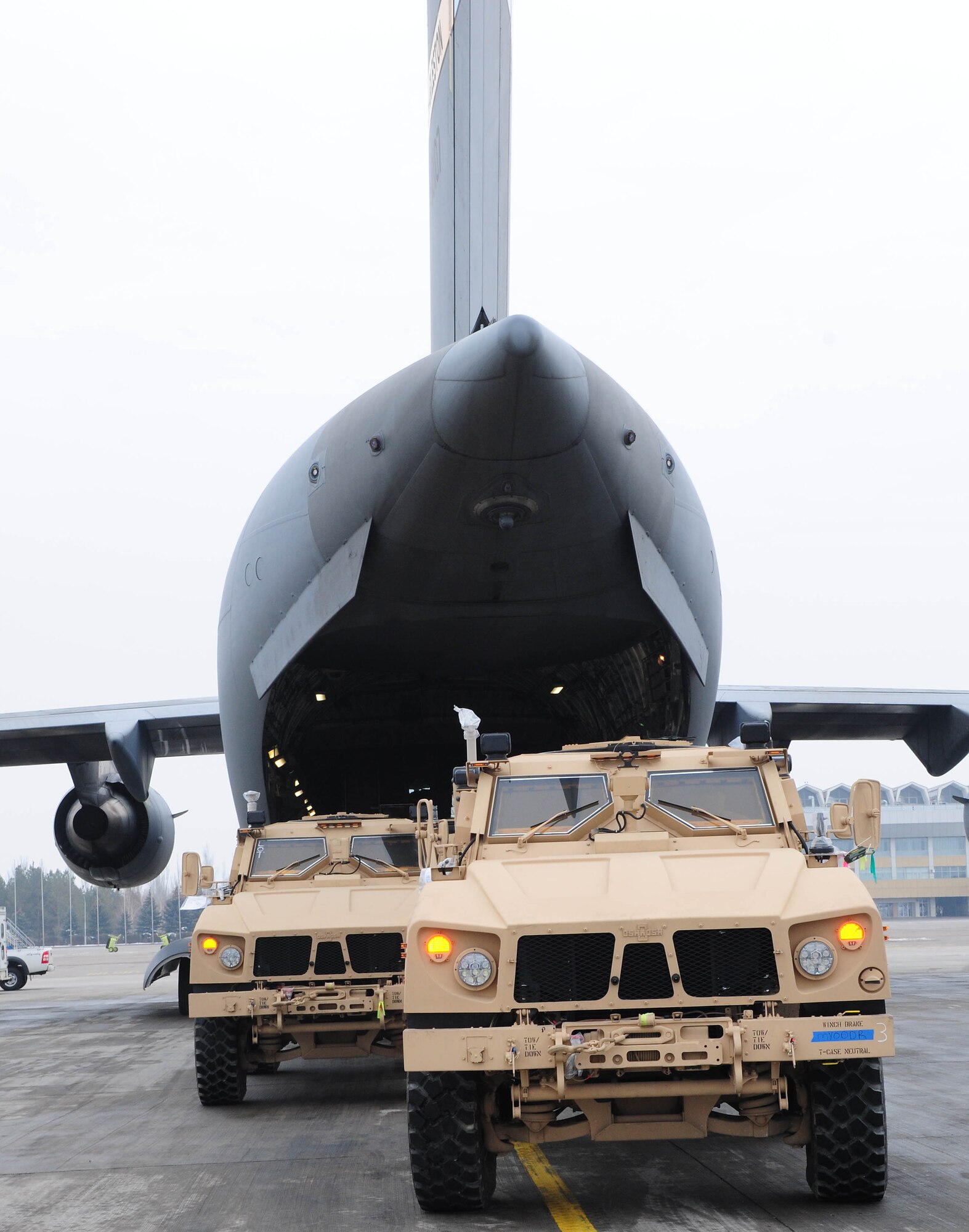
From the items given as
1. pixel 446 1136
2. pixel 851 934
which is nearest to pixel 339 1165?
pixel 446 1136

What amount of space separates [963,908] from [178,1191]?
87.0 metres

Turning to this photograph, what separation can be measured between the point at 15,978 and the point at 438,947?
27.0 meters

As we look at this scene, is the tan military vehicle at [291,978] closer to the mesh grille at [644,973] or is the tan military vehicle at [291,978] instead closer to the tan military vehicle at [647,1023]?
the tan military vehicle at [647,1023]

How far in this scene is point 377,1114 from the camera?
8.72 m

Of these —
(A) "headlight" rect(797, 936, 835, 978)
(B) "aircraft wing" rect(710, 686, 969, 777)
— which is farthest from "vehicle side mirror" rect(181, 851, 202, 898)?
(B) "aircraft wing" rect(710, 686, 969, 777)

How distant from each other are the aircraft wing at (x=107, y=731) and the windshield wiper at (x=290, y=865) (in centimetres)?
691

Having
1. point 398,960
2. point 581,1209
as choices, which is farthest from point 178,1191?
point 398,960

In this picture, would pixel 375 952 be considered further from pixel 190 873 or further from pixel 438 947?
pixel 438 947

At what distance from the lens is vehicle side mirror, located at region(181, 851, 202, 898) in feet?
34.7

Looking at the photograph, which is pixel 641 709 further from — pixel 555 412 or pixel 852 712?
pixel 852 712

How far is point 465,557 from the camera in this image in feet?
33.6

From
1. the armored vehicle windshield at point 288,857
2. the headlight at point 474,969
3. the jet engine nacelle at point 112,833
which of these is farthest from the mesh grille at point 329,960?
the jet engine nacelle at point 112,833

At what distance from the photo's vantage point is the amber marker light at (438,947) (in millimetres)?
5480

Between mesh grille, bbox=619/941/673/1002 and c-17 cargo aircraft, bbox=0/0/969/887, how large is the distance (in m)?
4.05
